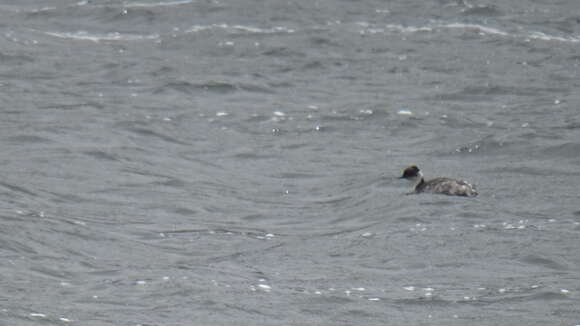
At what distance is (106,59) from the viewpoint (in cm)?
2691

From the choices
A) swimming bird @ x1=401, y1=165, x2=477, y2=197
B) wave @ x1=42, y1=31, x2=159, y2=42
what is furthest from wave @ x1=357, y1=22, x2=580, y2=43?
swimming bird @ x1=401, y1=165, x2=477, y2=197

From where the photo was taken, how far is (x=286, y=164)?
17656 millimetres

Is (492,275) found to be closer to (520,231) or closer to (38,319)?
(520,231)

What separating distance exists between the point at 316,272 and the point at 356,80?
14140 millimetres

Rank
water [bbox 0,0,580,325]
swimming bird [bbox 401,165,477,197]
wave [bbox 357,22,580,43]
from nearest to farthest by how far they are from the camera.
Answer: water [bbox 0,0,580,325] < swimming bird [bbox 401,165,477,197] < wave [bbox 357,22,580,43]

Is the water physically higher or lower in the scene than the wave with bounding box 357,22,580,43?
higher

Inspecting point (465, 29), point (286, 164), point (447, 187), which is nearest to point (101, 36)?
point (465, 29)

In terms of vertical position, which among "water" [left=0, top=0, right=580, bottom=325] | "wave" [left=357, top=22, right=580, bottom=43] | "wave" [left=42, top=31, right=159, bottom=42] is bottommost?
"wave" [left=42, top=31, right=159, bottom=42]

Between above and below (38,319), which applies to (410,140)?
below

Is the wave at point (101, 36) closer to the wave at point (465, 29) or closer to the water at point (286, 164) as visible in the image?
the water at point (286, 164)

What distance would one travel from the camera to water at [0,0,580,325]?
1005 centimetres

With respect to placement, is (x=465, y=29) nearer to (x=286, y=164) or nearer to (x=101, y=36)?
(x=101, y=36)

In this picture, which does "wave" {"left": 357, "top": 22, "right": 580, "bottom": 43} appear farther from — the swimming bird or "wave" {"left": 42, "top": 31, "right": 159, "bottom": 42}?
the swimming bird

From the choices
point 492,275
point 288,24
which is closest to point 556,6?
point 288,24
